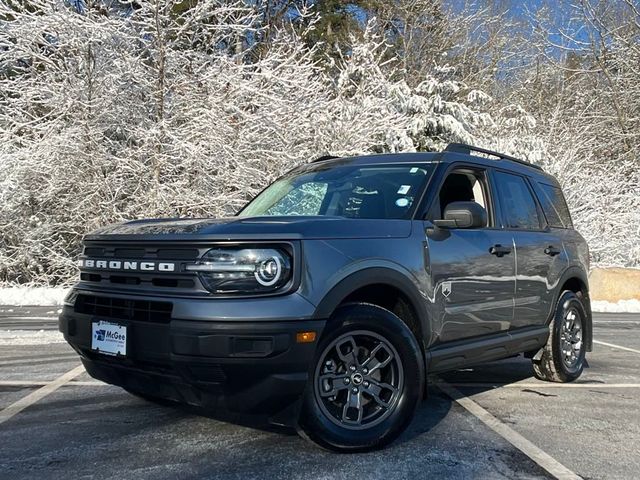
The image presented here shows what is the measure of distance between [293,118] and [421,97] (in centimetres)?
454

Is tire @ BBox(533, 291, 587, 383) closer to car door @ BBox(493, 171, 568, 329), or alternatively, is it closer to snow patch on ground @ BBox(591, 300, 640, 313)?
car door @ BBox(493, 171, 568, 329)

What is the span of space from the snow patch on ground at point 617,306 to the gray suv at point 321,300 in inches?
405

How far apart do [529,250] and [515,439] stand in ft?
5.58

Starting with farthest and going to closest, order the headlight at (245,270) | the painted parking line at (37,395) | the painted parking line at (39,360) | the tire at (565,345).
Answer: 1. the painted parking line at (39,360)
2. the tire at (565,345)
3. the painted parking line at (37,395)
4. the headlight at (245,270)

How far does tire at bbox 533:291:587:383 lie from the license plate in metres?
3.71

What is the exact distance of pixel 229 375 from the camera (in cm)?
320

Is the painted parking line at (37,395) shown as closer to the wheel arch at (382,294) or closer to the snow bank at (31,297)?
the wheel arch at (382,294)

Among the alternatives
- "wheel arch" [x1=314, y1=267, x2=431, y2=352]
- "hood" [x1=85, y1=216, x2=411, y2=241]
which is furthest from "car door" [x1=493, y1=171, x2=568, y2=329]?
"hood" [x1=85, y1=216, x2=411, y2=241]

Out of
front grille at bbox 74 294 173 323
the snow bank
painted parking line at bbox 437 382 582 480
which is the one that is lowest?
the snow bank

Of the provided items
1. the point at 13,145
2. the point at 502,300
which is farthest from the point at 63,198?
the point at 502,300

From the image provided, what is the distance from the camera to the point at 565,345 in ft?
18.8

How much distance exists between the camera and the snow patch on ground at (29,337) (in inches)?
298

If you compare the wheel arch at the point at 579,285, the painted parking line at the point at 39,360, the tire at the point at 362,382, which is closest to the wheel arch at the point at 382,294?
the tire at the point at 362,382

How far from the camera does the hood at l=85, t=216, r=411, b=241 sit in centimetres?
336
